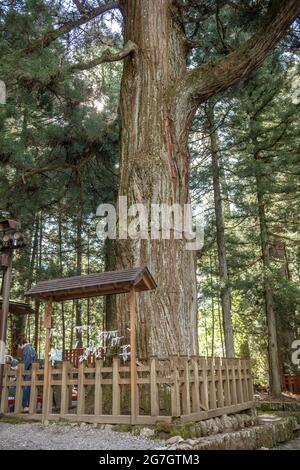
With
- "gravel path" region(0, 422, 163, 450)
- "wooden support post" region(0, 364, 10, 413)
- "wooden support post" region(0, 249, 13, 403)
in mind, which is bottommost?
"gravel path" region(0, 422, 163, 450)

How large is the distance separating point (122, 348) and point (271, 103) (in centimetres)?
977

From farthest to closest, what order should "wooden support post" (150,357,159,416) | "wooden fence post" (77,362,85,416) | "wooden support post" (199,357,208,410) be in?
"wooden support post" (199,357,208,410) < "wooden fence post" (77,362,85,416) < "wooden support post" (150,357,159,416)

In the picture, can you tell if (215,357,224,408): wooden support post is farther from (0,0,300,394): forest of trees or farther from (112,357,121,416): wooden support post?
(112,357,121,416): wooden support post

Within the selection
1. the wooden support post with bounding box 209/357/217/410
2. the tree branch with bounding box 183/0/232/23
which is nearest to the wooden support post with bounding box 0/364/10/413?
the wooden support post with bounding box 209/357/217/410

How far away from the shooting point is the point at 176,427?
4.38 metres

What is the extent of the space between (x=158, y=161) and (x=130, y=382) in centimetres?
322

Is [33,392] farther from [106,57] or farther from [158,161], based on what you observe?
[106,57]

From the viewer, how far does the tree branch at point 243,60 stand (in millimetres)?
6184

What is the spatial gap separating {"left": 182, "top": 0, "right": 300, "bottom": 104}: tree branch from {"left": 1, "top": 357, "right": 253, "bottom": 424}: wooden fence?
13.9 feet

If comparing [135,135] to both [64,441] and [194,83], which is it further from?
[64,441]

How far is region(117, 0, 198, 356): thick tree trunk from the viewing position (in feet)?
18.6

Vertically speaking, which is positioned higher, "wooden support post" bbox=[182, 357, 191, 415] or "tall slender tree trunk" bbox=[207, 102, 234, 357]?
"tall slender tree trunk" bbox=[207, 102, 234, 357]

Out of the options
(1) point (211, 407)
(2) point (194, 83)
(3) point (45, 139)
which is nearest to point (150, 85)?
(2) point (194, 83)

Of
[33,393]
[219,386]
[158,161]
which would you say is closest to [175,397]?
[219,386]
